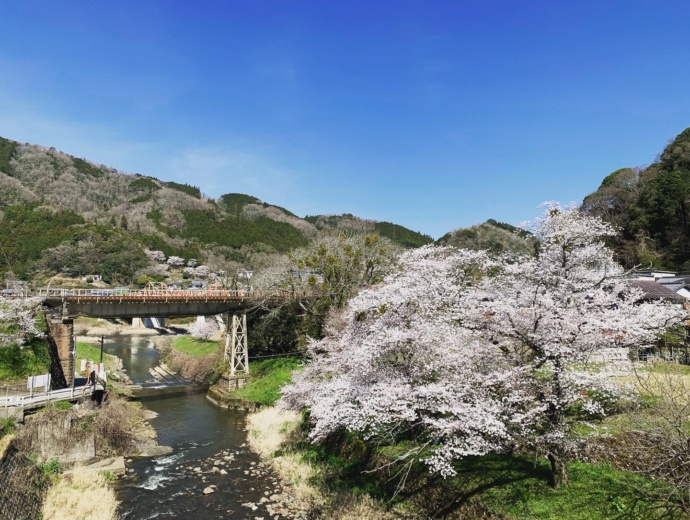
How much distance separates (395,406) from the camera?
41.6 ft

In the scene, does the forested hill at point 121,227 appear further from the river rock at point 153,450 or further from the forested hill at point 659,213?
the river rock at point 153,450

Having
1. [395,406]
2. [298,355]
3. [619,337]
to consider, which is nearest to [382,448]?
[395,406]

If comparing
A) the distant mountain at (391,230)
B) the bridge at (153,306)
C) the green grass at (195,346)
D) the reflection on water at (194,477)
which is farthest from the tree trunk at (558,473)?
the distant mountain at (391,230)

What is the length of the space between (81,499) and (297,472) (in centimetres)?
801

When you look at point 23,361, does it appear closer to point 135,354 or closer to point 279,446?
point 279,446

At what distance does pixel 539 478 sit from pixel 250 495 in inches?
429

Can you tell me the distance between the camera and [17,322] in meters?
25.6

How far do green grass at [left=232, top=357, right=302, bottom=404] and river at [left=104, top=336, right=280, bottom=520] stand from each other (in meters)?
2.23

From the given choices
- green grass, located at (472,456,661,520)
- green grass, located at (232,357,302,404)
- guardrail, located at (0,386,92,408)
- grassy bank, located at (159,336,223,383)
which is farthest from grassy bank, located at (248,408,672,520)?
grassy bank, located at (159,336,223,383)

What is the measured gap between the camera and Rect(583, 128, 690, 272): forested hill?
46531 millimetres

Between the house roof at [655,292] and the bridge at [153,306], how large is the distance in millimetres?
24724

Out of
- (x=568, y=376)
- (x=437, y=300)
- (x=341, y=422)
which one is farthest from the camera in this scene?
(x=437, y=300)

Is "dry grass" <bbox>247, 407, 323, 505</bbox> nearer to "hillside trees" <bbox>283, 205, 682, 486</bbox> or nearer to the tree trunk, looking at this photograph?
"hillside trees" <bbox>283, 205, 682, 486</bbox>

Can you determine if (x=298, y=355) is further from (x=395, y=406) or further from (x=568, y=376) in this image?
(x=568, y=376)
